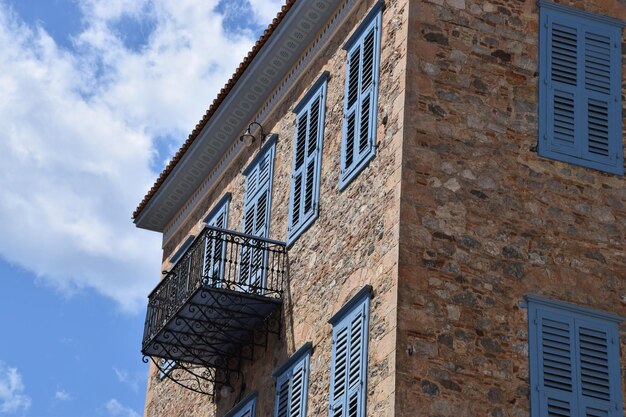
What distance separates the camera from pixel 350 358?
18.1 metres

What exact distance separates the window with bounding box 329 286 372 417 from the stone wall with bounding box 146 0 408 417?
0.13m

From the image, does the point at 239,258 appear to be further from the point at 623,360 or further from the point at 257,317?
the point at 623,360

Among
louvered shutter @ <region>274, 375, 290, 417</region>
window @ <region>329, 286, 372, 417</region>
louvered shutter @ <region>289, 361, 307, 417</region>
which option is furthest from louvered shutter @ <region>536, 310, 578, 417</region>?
louvered shutter @ <region>274, 375, 290, 417</region>

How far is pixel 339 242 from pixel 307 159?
2.14m

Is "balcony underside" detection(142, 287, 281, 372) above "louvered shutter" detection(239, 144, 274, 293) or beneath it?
beneath

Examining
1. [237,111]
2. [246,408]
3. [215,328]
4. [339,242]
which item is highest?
[237,111]

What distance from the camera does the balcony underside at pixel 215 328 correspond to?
20.5 metres

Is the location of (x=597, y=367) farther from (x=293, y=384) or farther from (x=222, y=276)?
(x=222, y=276)

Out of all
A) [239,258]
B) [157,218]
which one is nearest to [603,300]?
[239,258]

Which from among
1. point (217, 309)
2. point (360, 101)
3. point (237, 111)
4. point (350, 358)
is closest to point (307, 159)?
point (360, 101)

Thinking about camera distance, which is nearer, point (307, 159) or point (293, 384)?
point (293, 384)

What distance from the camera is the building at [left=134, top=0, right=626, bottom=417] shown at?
17.5 m

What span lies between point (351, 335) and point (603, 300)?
2854mm

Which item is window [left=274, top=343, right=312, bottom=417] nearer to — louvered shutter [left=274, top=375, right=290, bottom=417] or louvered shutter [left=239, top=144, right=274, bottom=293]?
louvered shutter [left=274, top=375, right=290, bottom=417]
